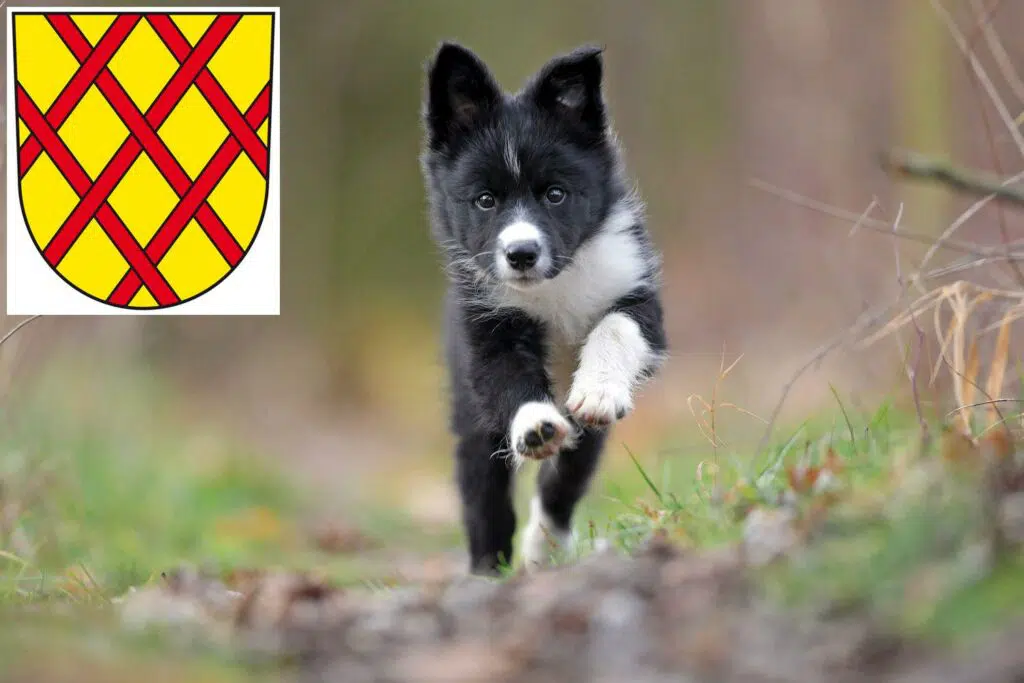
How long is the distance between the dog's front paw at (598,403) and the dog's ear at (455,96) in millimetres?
1188

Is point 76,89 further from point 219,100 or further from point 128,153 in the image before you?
point 219,100

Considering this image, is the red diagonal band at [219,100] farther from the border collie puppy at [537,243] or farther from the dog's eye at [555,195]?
the dog's eye at [555,195]

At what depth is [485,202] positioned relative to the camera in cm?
469

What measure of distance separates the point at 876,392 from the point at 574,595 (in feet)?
13.2

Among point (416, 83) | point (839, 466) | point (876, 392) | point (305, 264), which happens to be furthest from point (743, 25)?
point (839, 466)

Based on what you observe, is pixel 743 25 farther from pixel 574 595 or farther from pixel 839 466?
pixel 574 595

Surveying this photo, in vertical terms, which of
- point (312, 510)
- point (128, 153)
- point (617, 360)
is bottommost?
point (312, 510)

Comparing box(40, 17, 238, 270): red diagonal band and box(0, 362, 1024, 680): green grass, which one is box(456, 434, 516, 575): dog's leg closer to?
box(0, 362, 1024, 680): green grass

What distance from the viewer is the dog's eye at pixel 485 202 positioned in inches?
184

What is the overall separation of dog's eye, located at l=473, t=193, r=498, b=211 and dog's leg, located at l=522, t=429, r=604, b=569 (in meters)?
1.07

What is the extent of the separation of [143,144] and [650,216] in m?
7.04

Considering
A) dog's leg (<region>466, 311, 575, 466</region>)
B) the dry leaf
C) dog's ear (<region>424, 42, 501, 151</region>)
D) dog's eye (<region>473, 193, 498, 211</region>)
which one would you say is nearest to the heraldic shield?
dog's ear (<region>424, 42, 501, 151</region>)

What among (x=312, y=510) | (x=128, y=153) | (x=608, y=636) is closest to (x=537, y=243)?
(x=128, y=153)

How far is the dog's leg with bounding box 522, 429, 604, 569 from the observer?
5.28 m
